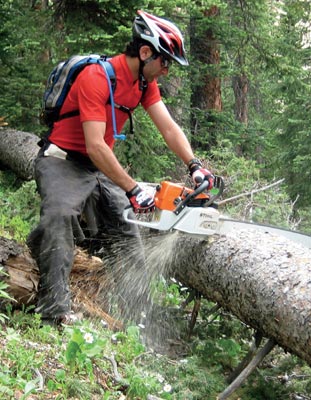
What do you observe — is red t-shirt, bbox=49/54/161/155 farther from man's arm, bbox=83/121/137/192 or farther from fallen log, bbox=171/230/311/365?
fallen log, bbox=171/230/311/365

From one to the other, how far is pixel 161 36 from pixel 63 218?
1511 mm

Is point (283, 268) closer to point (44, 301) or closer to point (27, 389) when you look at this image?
point (44, 301)

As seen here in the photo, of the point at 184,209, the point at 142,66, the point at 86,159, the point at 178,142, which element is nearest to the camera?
the point at 184,209

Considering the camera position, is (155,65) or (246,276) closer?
(246,276)

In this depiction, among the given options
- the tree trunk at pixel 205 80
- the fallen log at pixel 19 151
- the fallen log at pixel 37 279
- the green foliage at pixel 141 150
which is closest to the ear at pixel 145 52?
the fallen log at pixel 37 279

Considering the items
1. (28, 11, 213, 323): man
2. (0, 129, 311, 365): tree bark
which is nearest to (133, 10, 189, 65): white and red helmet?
(28, 11, 213, 323): man

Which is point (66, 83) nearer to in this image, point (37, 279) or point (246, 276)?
point (37, 279)

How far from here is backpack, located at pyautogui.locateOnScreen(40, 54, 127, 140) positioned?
437 cm

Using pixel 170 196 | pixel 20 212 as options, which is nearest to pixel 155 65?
pixel 170 196

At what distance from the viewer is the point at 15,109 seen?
909cm

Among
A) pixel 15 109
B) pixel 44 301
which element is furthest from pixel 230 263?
pixel 15 109

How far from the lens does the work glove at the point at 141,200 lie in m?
4.17

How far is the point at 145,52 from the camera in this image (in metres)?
4.34

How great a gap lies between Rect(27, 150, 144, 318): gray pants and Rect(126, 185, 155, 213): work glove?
47cm
